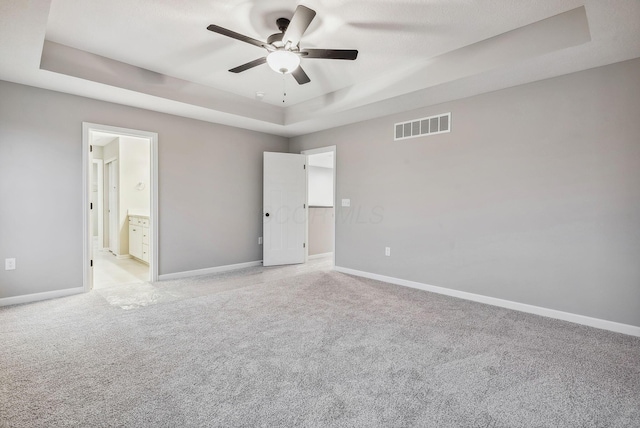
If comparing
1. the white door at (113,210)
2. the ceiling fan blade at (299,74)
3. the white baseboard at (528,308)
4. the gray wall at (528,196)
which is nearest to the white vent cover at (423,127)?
the gray wall at (528,196)

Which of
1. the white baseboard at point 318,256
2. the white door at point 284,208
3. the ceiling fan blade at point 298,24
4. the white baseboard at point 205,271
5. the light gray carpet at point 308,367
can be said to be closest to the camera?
the light gray carpet at point 308,367

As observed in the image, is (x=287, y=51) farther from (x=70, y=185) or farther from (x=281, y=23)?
(x=70, y=185)

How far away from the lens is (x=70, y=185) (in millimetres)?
3703

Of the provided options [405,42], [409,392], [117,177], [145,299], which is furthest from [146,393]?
[117,177]

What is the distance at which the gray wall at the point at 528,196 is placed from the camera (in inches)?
110

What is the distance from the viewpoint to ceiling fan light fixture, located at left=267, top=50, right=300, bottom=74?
252 centimetres

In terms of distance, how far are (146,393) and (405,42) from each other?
3.41 meters

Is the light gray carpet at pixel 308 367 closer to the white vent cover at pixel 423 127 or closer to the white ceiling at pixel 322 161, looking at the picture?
the white vent cover at pixel 423 127

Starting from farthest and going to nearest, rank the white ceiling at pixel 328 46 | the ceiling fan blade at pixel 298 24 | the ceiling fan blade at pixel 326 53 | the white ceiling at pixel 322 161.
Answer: the white ceiling at pixel 322 161 → the ceiling fan blade at pixel 326 53 → the white ceiling at pixel 328 46 → the ceiling fan blade at pixel 298 24

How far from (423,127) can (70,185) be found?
4.35 meters

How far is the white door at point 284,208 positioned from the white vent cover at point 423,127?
2004 millimetres

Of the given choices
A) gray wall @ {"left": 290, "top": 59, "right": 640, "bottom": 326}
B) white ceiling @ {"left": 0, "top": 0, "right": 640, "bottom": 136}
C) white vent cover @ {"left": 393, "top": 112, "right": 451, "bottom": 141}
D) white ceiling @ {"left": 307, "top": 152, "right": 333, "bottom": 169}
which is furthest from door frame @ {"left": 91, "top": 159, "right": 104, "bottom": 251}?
white vent cover @ {"left": 393, "top": 112, "right": 451, "bottom": 141}

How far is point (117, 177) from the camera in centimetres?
638

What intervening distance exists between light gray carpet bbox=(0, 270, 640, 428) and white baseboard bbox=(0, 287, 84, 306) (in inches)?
6.8
